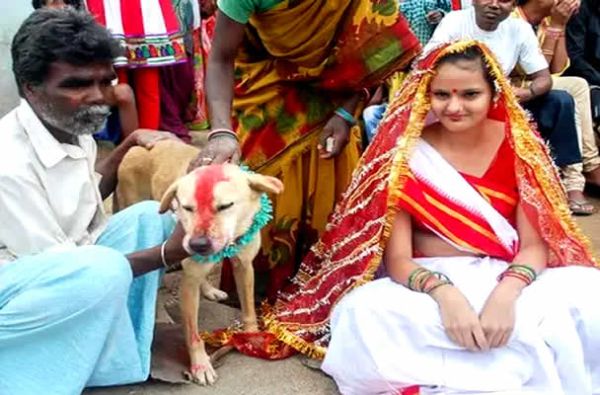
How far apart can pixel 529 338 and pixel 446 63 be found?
0.93 m

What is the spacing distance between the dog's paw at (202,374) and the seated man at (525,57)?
2.37 metres

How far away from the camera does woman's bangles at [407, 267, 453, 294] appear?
259 cm

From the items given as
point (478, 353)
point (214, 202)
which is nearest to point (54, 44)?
point (214, 202)

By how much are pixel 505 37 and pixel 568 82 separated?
0.79 m

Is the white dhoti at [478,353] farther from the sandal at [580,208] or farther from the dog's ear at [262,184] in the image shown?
the sandal at [580,208]

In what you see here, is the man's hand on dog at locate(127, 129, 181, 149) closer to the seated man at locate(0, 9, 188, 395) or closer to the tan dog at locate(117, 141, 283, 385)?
the tan dog at locate(117, 141, 283, 385)

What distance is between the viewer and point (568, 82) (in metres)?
5.24

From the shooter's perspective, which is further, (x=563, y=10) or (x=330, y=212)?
(x=563, y=10)

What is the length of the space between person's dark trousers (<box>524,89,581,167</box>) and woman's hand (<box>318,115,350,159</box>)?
193 centimetres

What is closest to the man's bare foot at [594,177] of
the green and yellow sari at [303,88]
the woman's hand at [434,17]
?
the woman's hand at [434,17]

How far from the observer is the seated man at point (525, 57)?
4.61 m

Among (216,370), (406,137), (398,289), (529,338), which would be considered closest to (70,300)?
(216,370)

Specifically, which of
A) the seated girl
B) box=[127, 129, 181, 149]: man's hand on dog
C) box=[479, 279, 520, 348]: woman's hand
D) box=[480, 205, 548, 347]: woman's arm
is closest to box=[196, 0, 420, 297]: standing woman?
box=[127, 129, 181, 149]: man's hand on dog

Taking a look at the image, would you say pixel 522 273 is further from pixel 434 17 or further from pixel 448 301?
pixel 434 17
